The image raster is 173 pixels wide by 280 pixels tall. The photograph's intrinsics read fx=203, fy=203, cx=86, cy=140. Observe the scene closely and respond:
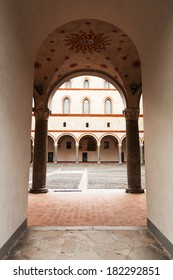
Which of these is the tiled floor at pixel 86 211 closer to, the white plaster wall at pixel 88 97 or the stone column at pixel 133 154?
the stone column at pixel 133 154

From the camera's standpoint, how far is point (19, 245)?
9.46 ft

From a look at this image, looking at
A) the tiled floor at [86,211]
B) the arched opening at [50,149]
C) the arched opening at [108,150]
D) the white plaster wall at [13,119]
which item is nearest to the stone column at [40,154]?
the tiled floor at [86,211]

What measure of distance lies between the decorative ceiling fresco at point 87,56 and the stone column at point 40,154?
94cm

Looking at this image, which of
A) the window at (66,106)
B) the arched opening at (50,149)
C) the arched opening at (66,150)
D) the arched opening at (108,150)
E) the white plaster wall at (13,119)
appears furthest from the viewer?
the arched opening at (108,150)

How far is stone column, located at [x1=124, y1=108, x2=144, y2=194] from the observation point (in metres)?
7.74

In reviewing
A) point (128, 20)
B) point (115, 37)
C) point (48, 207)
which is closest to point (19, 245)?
point (48, 207)

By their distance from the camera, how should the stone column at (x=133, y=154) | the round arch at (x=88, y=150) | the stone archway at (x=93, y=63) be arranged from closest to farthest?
the stone archway at (x=93, y=63) → the stone column at (x=133, y=154) → the round arch at (x=88, y=150)

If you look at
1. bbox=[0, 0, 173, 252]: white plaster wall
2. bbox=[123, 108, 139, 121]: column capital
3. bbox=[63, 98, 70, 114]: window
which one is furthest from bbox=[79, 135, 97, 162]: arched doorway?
bbox=[0, 0, 173, 252]: white plaster wall

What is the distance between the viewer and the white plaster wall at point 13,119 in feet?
8.11

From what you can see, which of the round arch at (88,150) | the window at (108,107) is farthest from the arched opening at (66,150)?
the window at (108,107)

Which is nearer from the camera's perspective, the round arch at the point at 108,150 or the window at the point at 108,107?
the window at the point at 108,107

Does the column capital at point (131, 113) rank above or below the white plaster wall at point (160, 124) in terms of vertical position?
above

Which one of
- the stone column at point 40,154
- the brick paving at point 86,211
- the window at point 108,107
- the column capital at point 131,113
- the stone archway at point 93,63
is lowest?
the brick paving at point 86,211

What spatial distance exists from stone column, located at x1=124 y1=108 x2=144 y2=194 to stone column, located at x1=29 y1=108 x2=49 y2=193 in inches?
128
